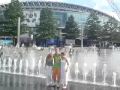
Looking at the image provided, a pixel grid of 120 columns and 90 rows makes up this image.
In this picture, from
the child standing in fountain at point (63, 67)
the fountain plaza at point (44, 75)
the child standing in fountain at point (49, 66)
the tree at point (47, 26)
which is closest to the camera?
the child standing in fountain at point (63, 67)

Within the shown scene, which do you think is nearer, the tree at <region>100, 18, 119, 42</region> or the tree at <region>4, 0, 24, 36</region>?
the tree at <region>4, 0, 24, 36</region>

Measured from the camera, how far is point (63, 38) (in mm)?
123812

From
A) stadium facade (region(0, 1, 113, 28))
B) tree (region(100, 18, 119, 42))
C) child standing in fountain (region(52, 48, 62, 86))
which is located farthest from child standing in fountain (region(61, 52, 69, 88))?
stadium facade (region(0, 1, 113, 28))

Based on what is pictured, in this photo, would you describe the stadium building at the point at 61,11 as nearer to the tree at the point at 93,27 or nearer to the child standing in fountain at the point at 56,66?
the tree at the point at 93,27

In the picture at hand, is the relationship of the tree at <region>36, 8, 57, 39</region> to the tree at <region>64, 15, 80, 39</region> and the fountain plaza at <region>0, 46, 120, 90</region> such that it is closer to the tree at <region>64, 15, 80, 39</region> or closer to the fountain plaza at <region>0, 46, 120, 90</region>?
the tree at <region>64, 15, 80, 39</region>

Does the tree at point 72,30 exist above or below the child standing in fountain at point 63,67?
above

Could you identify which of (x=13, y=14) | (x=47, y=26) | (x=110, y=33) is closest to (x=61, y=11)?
(x=110, y=33)

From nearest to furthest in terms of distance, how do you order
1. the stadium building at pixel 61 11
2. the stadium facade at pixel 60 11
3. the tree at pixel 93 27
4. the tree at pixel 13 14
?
the tree at pixel 13 14 → the tree at pixel 93 27 → the stadium facade at pixel 60 11 → the stadium building at pixel 61 11

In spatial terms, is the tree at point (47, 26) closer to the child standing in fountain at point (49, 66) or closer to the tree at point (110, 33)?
the tree at point (110, 33)

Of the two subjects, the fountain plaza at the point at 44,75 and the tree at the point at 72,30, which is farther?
the tree at the point at 72,30

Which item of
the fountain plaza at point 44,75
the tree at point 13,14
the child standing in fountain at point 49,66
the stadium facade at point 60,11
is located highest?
the stadium facade at point 60,11

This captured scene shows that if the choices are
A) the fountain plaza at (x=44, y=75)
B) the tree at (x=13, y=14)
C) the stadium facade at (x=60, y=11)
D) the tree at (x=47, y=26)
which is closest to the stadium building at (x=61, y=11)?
the stadium facade at (x=60, y=11)

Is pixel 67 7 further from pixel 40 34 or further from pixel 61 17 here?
pixel 40 34

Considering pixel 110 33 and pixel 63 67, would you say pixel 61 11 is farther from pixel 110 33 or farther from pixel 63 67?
pixel 63 67
